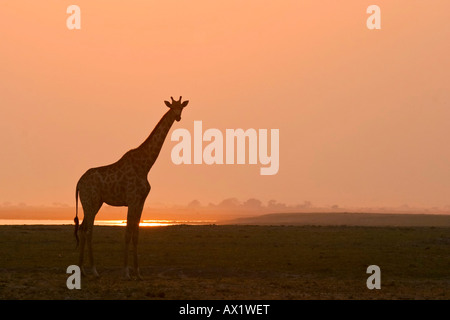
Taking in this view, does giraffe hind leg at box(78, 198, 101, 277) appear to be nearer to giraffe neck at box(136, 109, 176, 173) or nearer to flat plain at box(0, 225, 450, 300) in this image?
flat plain at box(0, 225, 450, 300)

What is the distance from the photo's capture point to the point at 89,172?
2678 cm

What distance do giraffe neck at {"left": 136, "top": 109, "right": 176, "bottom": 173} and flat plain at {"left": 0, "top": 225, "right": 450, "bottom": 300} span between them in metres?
4.44

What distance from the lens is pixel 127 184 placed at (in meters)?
26.0

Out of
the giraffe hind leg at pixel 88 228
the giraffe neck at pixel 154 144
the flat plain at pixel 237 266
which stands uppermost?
the giraffe neck at pixel 154 144

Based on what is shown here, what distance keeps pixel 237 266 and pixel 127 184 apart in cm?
919

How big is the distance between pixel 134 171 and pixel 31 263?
10778 mm

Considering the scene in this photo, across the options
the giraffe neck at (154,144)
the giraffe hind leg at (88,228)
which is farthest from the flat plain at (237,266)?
the giraffe neck at (154,144)

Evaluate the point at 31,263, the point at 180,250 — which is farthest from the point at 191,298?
the point at 180,250

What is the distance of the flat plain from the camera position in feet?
75.5

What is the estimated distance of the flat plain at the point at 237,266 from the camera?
75.5 feet

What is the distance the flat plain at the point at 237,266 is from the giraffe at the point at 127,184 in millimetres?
1608

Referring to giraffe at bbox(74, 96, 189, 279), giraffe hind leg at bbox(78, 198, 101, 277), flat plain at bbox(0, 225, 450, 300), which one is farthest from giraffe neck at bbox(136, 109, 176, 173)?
flat plain at bbox(0, 225, 450, 300)

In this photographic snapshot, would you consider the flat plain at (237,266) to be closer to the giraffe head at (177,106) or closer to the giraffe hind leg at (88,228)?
the giraffe hind leg at (88,228)
